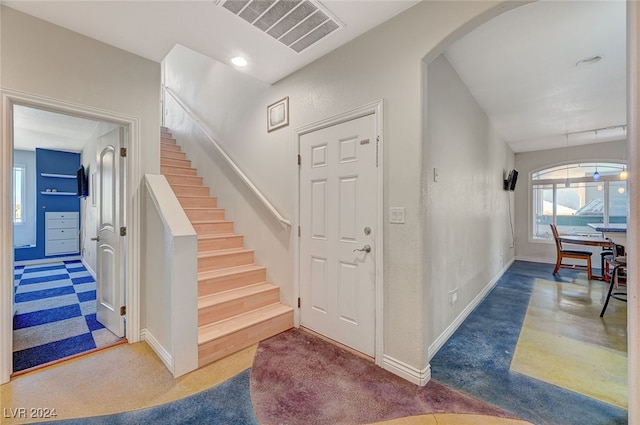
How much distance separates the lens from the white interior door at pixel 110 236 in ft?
7.95

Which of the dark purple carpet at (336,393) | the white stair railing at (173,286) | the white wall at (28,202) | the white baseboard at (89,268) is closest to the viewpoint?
the dark purple carpet at (336,393)

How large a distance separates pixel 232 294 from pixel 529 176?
722 centimetres

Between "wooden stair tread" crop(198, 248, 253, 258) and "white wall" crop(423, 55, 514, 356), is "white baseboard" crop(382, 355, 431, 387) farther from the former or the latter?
"wooden stair tread" crop(198, 248, 253, 258)

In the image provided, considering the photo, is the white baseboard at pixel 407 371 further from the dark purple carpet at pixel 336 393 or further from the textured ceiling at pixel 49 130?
the textured ceiling at pixel 49 130

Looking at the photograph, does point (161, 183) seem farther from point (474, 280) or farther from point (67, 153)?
point (67, 153)

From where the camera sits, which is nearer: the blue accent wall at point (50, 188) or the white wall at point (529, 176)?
the blue accent wall at point (50, 188)

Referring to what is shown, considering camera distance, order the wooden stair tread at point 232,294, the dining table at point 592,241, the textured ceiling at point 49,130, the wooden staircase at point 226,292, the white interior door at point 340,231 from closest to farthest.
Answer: the white interior door at point 340,231 < the wooden staircase at point 226,292 < the wooden stair tread at point 232,294 < the textured ceiling at point 49,130 < the dining table at point 592,241

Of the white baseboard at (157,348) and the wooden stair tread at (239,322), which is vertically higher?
the wooden stair tread at (239,322)

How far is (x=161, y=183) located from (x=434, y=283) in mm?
2526

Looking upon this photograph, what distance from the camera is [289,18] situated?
193 cm

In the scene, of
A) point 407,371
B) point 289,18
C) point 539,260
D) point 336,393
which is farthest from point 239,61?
point 539,260

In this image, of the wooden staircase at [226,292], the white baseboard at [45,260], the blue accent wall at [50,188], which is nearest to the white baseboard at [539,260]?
the wooden staircase at [226,292]

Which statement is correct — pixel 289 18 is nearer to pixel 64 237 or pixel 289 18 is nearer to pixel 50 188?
pixel 50 188

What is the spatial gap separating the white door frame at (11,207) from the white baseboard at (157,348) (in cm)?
5
